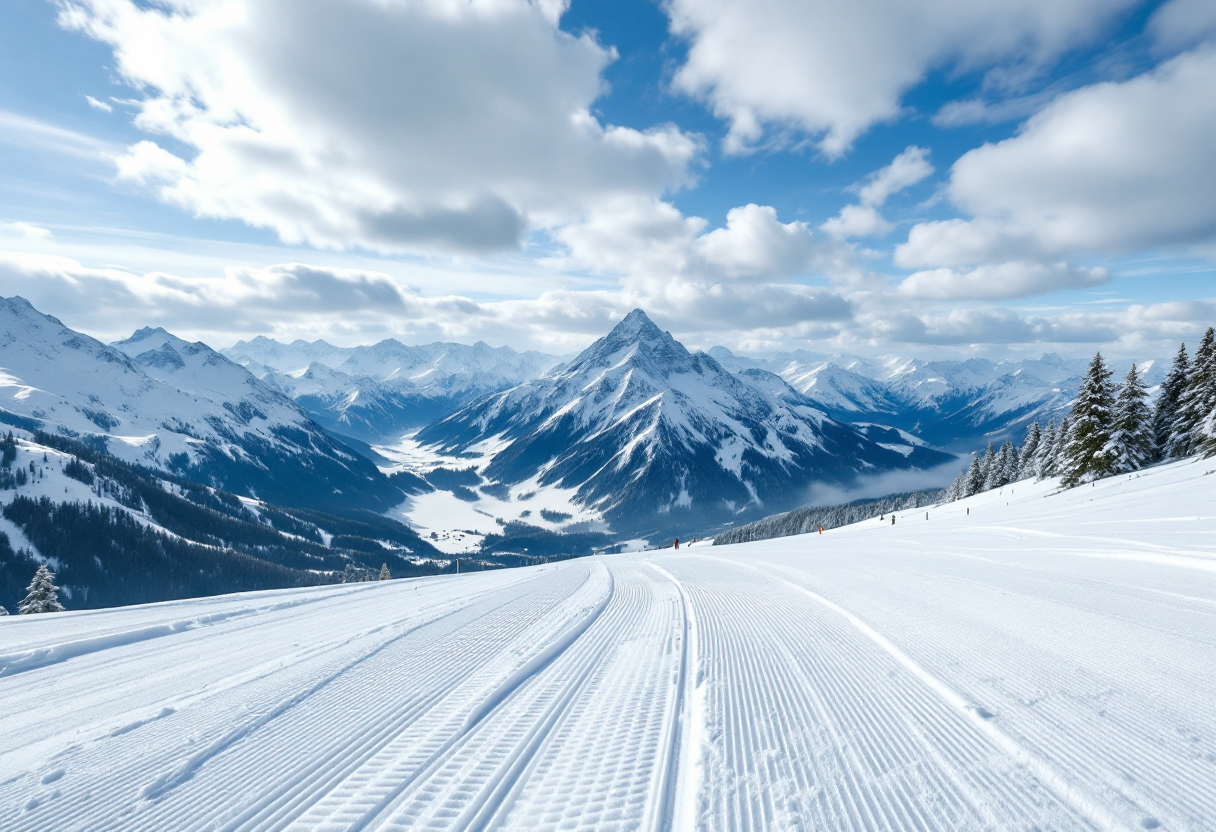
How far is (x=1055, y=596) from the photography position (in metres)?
6.60

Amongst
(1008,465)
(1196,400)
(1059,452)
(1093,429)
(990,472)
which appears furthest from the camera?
(990,472)

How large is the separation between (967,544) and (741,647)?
11.1m

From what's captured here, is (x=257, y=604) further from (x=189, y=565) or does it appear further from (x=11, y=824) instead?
(x=189, y=565)

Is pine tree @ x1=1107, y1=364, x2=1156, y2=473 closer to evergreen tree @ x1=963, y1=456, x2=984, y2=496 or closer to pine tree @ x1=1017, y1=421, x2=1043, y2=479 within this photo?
pine tree @ x1=1017, y1=421, x2=1043, y2=479

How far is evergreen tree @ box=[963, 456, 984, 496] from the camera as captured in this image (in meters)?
59.6

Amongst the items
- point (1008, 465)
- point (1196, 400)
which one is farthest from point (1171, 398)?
point (1008, 465)

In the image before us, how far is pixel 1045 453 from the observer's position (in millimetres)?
52062

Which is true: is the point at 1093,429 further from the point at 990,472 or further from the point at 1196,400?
the point at 990,472

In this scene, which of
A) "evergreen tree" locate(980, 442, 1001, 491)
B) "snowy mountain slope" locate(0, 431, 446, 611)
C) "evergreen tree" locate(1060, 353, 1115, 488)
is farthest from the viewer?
"snowy mountain slope" locate(0, 431, 446, 611)

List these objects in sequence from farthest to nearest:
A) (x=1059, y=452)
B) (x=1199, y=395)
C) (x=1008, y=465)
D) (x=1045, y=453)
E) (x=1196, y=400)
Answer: (x=1008, y=465), (x=1045, y=453), (x=1059, y=452), (x=1196, y=400), (x=1199, y=395)

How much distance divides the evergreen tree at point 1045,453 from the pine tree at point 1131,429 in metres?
13.5

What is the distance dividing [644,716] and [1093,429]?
43.8 metres

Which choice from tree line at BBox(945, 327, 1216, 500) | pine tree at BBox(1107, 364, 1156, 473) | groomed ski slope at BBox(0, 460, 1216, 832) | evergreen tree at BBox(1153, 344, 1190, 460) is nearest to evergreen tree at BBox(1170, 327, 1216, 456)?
tree line at BBox(945, 327, 1216, 500)

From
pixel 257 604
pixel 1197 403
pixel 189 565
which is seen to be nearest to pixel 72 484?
pixel 189 565
